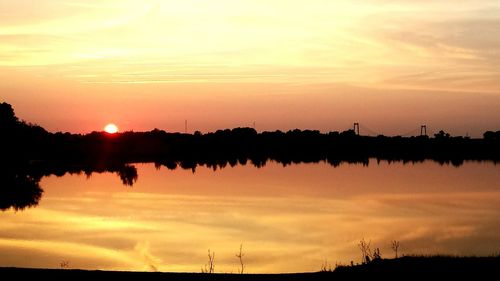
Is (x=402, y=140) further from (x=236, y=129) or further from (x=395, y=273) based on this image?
(x=395, y=273)

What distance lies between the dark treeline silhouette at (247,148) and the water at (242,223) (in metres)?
42.1

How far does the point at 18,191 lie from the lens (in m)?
56.5

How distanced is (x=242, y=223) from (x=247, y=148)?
12840cm

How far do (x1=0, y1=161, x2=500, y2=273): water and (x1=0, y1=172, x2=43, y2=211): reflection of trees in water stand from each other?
3.67 ft

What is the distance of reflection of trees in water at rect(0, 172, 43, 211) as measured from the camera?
48625 millimetres

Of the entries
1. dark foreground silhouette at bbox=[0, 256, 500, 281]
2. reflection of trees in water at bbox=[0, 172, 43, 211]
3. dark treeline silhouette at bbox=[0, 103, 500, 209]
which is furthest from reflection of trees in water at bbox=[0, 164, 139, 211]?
dark foreground silhouette at bbox=[0, 256, 500, 281]

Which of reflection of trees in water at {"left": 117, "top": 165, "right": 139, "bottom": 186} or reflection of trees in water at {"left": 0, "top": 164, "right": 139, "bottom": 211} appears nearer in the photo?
reflection of trees in water at {"left": 0, "top": 164, "right": 139, "bottom": 211}

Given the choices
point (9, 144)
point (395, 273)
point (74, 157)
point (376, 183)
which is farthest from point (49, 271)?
point (74, 157)

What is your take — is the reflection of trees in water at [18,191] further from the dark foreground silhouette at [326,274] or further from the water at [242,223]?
the dark foreground silhouette at [326,274]

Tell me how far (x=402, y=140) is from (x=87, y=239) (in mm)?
151696

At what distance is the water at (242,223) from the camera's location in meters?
28.4

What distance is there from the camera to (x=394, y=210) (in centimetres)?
4672

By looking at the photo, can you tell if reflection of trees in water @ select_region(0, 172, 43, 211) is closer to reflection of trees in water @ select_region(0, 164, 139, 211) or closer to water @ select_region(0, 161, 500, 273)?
reflection of trees in water @ select_region(0, 164, 139, 211)

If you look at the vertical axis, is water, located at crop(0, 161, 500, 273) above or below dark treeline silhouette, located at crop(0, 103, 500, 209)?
below
